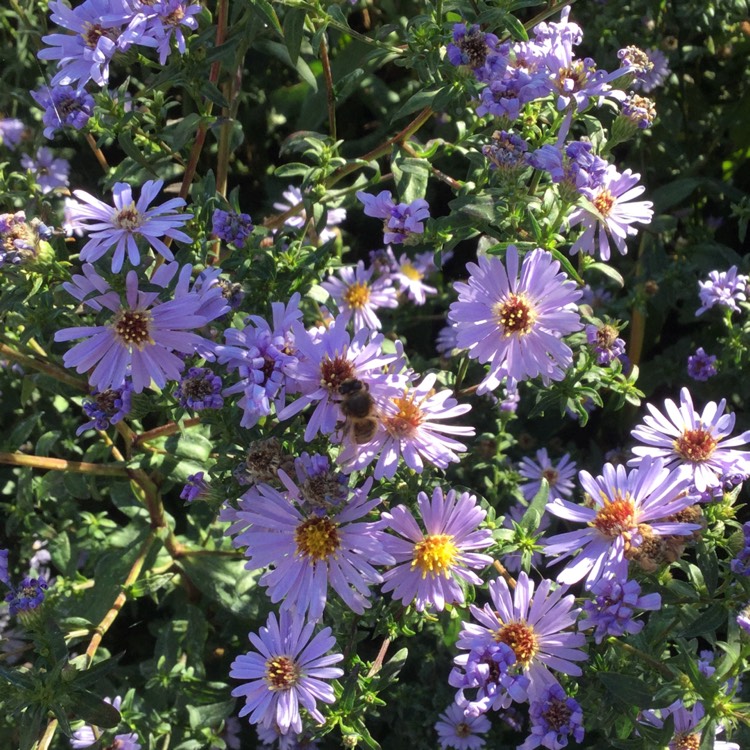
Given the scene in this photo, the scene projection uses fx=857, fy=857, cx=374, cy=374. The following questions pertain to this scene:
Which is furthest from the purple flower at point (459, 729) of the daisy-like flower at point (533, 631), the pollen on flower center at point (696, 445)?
the pollen on flower center at point (696, 445)

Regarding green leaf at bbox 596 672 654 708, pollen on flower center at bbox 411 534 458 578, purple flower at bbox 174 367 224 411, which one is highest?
purple flower at bbox 174 367 224 411

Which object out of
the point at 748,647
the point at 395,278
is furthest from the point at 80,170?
the point at 748,647

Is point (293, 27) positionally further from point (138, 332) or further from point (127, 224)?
point (138, 332)

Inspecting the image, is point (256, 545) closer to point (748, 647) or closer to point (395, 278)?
point (748, 647)

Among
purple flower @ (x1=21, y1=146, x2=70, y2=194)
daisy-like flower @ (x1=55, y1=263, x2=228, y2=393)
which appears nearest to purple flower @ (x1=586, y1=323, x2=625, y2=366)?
daisy-like flower @ (x1=55, y1=263, x2=228, y2=393)

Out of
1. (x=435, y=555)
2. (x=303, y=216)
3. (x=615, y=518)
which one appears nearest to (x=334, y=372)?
(x=435, y=555)

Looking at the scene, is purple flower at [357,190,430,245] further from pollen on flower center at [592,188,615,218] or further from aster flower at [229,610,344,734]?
aster flower at [229,610,344,734]
